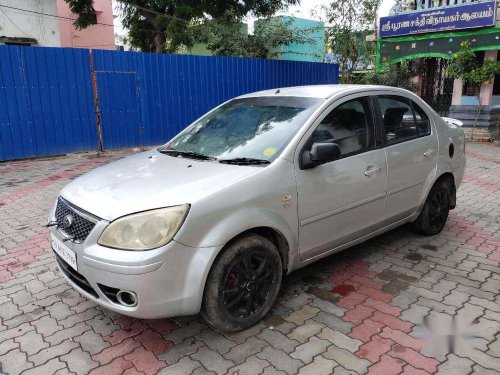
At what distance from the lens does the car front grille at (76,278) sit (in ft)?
8.86

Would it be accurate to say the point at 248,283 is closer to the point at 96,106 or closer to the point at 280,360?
the point at 280,360

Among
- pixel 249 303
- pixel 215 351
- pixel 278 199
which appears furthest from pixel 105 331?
pixel 278 199

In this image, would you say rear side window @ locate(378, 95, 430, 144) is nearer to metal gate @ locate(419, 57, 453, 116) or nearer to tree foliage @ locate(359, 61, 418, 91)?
tree foliage @ locate(359, 61, 418, 91)

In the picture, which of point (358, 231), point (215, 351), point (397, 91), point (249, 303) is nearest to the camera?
point (215, 351)

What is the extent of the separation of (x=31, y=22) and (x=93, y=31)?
794 centimetres

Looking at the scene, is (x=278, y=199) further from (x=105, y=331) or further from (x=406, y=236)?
(x=406, y=236)

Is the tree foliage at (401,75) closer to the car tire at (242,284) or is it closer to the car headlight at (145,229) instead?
the car tire at (242,284)

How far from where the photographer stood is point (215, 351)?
2709mm

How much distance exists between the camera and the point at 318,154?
3.00 metres

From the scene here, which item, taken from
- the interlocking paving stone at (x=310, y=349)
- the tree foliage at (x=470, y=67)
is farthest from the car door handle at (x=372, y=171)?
the tree foliage at (x=470, y=67)

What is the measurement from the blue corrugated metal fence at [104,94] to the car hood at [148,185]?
20.8 ft

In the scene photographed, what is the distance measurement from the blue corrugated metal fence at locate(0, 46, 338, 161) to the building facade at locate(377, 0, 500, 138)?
4552 millimetres

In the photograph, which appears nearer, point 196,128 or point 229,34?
point 196,128

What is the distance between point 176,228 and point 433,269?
2.55m
